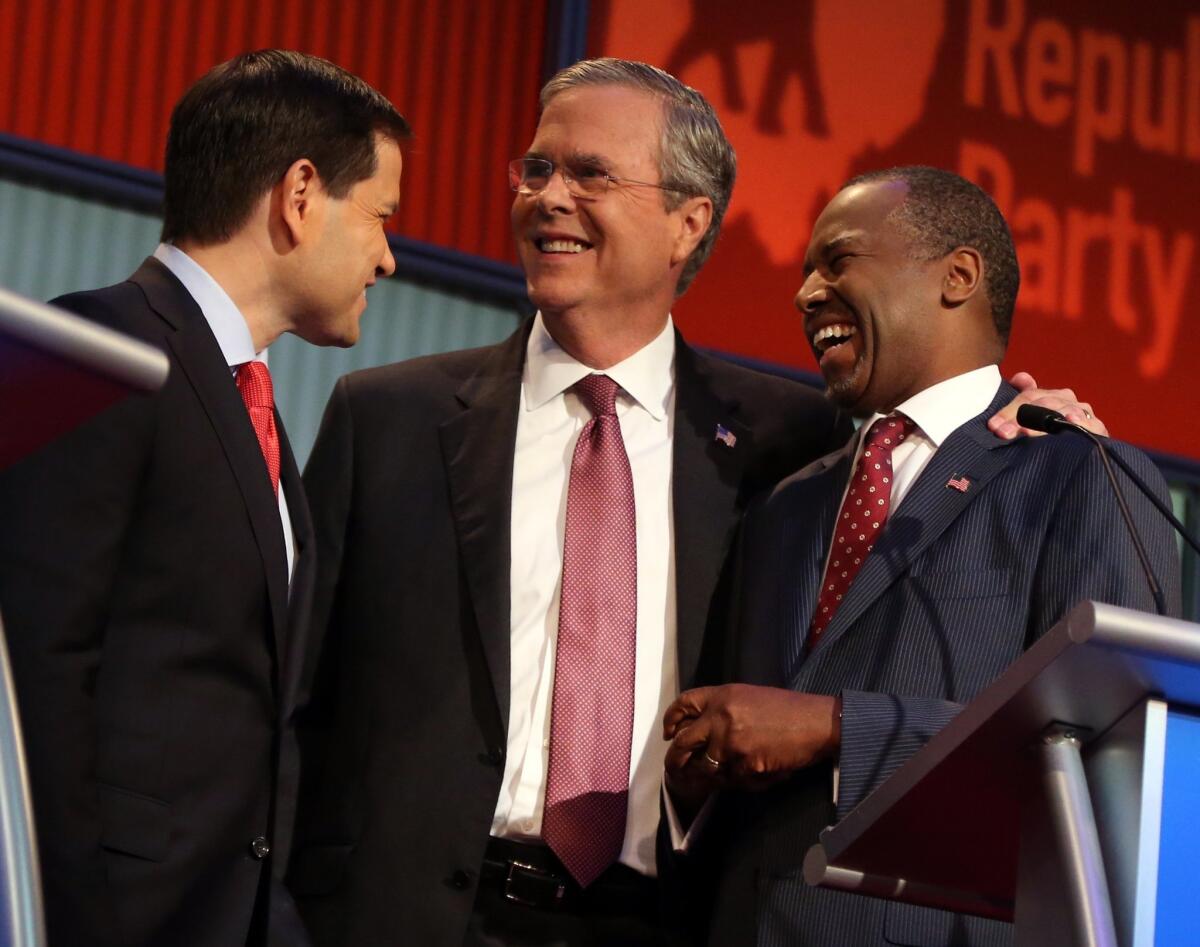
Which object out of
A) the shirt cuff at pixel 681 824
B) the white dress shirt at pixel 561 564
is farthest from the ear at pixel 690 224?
the shirt cuff at pixel 681 824

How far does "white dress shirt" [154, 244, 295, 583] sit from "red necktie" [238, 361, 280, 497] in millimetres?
14

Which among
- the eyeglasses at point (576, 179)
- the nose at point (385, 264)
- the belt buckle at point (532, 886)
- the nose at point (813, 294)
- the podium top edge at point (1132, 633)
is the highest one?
the eyeglasses at point (576, 179)

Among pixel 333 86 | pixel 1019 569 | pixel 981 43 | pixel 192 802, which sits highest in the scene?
pixel 981 43

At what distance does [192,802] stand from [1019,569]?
968 mm

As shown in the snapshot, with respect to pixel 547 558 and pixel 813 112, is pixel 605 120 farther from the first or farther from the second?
pixel 813 112

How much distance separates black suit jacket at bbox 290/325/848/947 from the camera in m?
2.21

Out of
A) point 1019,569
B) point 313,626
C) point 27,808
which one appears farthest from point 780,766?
point 27,808

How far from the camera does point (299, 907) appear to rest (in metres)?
2.25

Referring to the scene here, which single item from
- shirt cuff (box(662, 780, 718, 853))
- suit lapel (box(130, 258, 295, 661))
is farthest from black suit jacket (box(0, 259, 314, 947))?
shirt cuff (box(662, 780, 718, 853))

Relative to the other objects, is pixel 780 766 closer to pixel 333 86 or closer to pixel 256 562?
pixel 256 562

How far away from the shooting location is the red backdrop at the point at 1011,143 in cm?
527

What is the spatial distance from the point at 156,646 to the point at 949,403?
108cm

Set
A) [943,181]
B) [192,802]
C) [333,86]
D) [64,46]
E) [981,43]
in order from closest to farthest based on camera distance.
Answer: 1. [192,802]
2. [333,86]
3. [943,181]
4. [64,46]
5. [981,43]

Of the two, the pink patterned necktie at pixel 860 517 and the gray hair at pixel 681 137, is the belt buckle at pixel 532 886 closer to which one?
the pink patterned necktie at pixel 860 517
